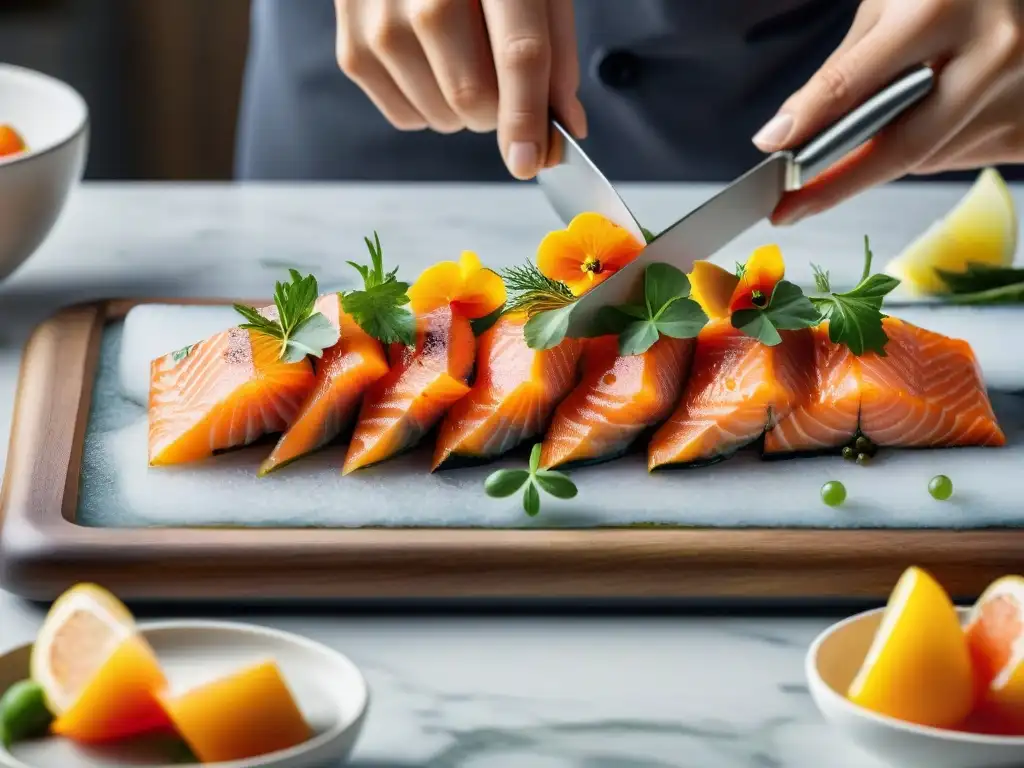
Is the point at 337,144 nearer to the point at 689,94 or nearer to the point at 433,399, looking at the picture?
the point at 689,94

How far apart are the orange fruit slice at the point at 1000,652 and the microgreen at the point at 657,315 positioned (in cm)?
54

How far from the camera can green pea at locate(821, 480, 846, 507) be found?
1.68 meters

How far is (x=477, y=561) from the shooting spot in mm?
1571

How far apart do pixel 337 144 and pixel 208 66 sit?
5.82ft

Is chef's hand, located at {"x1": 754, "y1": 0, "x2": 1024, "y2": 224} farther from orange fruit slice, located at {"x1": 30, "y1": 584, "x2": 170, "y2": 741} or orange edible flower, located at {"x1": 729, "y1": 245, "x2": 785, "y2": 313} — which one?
orange fruit slice, located at {"x1": 30, "y1": 584, "x2": 170, "y2": 741}

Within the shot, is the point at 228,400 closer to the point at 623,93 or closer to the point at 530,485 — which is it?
the point at 530,485

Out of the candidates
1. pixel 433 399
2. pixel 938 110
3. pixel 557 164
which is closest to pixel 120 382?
pixel 433 399

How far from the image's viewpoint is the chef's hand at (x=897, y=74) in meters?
1.88

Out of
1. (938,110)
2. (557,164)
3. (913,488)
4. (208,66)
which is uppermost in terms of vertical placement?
(938,110)

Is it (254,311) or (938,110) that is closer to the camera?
(254,311)

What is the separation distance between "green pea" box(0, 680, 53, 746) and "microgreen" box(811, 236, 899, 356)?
1034 mm

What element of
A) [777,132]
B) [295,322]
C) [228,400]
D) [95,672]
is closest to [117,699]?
[95,672]

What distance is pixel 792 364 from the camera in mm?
1804

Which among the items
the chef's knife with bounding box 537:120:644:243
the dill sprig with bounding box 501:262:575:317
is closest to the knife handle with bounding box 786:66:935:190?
the chef's knife with bounding box 537:120:644:243
